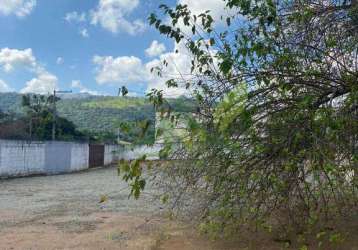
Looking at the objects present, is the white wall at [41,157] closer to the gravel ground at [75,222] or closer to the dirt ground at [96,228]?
the gravel ground at [75,222]

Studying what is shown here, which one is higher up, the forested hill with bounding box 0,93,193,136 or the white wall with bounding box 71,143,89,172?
the forested hill with bounding box 0,93,193,136

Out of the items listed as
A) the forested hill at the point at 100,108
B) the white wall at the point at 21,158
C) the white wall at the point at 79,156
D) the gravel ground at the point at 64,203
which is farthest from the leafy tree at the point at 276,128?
the white wall at the point at 79,156

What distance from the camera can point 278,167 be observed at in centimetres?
495

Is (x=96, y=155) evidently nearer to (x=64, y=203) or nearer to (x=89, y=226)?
(x=64, y=203)

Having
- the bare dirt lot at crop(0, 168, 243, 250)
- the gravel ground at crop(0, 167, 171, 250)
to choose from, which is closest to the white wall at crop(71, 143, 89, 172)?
the gravel ground at crop(0, 167, 171, 250)

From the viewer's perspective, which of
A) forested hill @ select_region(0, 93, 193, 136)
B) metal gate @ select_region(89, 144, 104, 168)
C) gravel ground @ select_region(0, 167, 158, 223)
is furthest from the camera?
metal gate @ select_region(89, 144, 104, 168)

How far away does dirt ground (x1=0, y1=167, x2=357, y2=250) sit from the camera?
616cm

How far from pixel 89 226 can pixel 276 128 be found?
4144mm

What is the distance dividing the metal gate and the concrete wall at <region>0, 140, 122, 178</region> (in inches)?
33.5

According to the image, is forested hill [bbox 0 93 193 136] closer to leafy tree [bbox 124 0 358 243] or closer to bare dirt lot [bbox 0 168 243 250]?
leafy tree [bbox 124 0 358 243]

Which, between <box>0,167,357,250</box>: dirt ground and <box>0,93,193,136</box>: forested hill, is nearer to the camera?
<box>0,93,193,136</box>: forested hill

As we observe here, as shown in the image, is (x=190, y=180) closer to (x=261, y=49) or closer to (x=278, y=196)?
(x=278, y=196)

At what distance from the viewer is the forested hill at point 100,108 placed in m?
4.47

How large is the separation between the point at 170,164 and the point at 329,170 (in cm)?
197
